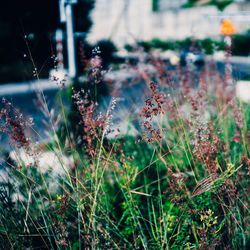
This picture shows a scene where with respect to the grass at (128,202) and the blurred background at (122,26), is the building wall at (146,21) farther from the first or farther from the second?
the grass at (128,202)

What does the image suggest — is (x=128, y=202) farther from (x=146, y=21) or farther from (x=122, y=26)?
(x=146, y=21)

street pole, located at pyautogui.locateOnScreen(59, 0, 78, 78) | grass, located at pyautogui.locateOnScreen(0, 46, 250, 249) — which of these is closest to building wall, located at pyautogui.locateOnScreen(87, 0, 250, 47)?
street pole, located at pyautogui.locateOnScreen(59, 0, 78, 78)

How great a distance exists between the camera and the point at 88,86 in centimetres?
223

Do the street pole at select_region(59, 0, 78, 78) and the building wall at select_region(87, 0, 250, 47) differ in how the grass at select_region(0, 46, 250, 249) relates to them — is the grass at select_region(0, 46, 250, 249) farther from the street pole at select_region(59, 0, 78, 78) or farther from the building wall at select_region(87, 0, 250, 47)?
the building wall at select_region(87, 0, 250, 47)

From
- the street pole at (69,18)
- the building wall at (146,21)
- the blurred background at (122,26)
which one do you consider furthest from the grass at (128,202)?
the building wall at (146,21)

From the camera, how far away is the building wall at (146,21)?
704 inches

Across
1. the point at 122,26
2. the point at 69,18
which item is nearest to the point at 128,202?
the point at 69,18

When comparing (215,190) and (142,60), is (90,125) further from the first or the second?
(142,60)

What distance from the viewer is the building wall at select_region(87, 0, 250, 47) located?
17.9 metres

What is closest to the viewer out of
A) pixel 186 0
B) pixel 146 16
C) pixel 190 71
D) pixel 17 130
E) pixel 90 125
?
pixel 17 130

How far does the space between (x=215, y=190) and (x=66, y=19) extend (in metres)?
1.79

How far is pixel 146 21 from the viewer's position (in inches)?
859

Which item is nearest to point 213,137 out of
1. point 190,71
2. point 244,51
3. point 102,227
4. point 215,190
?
point 215,190

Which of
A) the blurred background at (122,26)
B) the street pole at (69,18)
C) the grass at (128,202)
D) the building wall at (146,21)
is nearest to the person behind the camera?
the grass at (128,202)
